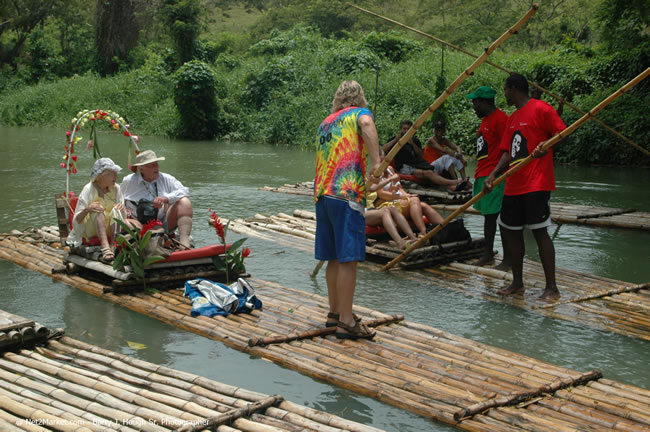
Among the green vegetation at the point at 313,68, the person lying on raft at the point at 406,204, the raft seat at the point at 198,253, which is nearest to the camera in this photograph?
the raft seat at the point at 198,253

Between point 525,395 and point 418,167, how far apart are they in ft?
24.8

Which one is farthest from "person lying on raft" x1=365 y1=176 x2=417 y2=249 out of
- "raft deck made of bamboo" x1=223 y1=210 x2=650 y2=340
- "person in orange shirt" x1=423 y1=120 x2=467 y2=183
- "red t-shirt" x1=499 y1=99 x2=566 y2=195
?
"person in orange shirt" x1=423 y1=120 x2=467 y2=183

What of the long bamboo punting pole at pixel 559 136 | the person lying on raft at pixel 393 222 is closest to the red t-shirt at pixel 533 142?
the long bamboo punting pole at pixel 559 136

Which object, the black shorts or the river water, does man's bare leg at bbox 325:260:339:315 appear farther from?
the black shorts

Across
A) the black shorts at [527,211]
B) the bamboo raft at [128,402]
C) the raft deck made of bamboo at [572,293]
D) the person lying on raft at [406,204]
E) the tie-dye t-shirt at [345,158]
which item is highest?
the tie-dye t-shirt at [345,158]

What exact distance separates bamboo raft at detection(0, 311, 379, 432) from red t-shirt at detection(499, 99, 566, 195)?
309 centimetres

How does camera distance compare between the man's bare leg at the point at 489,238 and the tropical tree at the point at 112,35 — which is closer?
the man's bare leg at the point at 489,238

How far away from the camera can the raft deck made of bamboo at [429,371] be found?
3.79 m

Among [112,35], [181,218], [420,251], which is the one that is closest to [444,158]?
[420,251]

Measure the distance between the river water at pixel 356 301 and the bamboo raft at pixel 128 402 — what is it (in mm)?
409

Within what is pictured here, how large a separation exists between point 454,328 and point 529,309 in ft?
2.45

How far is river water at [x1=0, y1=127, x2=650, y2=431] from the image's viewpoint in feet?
14.8

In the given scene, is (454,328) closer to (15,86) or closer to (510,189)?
(510,189)

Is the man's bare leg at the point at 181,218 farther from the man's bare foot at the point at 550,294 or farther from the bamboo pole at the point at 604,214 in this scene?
the bamboo pole at the point at 604,214
